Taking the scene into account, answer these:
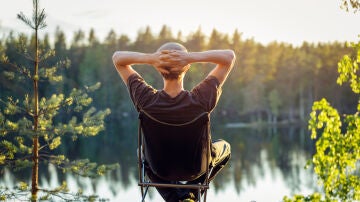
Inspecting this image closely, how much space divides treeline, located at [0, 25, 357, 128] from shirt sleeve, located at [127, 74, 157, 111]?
161ft

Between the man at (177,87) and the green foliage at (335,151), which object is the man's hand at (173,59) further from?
the green foliage at (335,151)

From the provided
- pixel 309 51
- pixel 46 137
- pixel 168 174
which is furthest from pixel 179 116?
pixel 309 51

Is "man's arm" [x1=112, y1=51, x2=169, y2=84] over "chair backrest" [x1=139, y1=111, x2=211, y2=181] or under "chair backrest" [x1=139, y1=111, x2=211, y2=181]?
over

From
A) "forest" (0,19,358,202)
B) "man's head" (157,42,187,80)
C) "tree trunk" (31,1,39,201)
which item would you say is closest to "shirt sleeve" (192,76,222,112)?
"man's head" (157,42,187,80)

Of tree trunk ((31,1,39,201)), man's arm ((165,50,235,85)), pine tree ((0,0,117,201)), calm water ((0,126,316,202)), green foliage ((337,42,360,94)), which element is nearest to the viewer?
man's arm ((165,50,235,85))

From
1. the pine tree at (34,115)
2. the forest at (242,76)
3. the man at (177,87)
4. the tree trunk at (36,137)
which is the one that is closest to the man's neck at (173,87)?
the man at (177,87)

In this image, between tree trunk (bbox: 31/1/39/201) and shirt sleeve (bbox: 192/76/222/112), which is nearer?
shirt sleeve (bbox: 192/76/222/112)

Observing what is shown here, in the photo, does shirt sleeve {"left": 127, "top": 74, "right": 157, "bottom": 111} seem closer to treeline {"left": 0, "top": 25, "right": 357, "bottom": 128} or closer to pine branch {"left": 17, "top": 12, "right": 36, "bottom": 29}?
pine branch {"left": 17, "top": 12, "right": 36, "bottom": 29}

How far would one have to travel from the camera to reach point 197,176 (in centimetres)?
304

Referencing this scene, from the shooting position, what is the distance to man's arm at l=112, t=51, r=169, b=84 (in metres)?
2.84


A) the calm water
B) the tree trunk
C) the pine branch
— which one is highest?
the pine branch

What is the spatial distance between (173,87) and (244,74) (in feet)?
201

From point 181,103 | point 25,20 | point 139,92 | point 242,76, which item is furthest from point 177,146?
point 242,76

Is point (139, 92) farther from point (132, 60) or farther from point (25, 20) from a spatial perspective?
point (25, 20)
